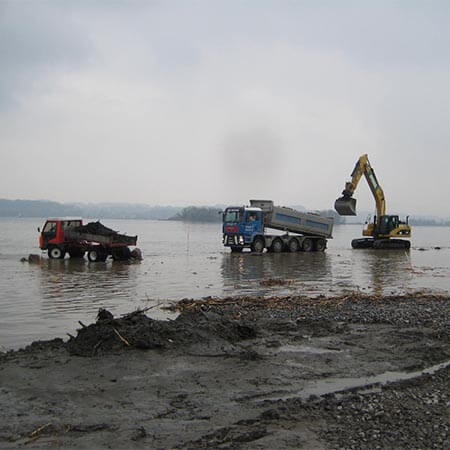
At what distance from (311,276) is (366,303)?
6.88 metres

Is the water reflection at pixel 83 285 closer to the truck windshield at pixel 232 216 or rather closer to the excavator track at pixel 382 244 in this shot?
the truck windshield at pixel 232 216

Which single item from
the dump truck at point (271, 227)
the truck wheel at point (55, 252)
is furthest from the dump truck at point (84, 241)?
the dump truck at point (271, 227)

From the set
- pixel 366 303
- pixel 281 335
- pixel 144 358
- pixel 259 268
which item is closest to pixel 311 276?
pixel 259 268

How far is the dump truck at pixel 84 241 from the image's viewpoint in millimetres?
24047

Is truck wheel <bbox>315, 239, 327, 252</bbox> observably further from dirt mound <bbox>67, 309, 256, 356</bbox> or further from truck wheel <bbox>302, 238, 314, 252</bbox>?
dirt mound <bbox>67, 309, 256, 356</bbox>

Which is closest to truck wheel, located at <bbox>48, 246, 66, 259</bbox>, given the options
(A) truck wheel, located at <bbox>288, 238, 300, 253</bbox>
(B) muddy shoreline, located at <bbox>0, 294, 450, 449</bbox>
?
(A) truck wheel, located at <bbox>288, 238, 300, 253</bbox>

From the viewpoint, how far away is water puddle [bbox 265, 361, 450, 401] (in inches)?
229

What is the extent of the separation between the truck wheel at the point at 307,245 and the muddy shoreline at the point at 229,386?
77.3ft

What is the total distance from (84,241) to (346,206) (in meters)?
17.1

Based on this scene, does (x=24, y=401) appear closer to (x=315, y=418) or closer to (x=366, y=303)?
(x=315, y=418)

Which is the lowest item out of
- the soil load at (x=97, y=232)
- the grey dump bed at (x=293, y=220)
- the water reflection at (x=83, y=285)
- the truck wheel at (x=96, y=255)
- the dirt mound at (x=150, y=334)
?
the water reflection at (x=83, y=285)

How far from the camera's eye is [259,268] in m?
21.6

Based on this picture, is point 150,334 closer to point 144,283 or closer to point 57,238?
point 144,283

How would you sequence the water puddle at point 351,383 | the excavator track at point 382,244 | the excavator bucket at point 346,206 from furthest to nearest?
the excavator track at point 382,244 < the excavator bucket at point 346,206 < the water puddle at point 351,383
